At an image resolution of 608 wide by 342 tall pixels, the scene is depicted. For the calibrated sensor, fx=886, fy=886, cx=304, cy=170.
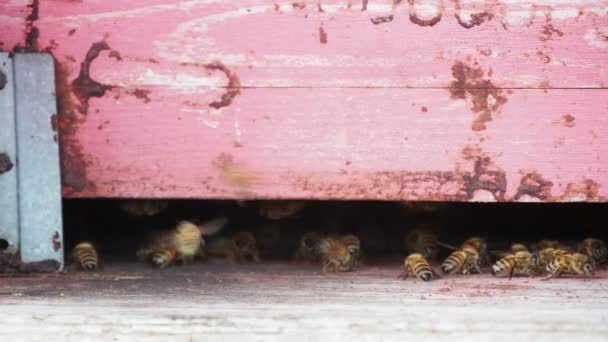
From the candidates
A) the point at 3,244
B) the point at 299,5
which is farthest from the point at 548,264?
the point at 3,244

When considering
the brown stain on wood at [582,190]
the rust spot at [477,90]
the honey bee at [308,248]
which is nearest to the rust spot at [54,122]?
the honey bee at [308,248]

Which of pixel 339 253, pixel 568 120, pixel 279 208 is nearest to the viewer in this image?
pixel 568 120

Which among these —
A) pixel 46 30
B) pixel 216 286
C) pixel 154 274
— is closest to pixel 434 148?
pixel 216 286

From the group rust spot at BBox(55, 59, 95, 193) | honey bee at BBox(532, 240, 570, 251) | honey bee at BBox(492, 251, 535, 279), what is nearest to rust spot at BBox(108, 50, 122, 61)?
rust spot at BBox(55, 59, 95, 193)

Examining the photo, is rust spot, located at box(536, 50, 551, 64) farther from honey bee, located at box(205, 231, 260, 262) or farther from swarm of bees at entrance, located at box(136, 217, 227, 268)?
swarm of bees at entrance, located at box(136, 217, 227, 268)

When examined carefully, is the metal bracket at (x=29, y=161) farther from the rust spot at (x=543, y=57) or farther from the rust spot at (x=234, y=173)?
the rust spot at (x=543, y=57)

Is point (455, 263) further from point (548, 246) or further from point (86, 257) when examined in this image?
point (86, 257)

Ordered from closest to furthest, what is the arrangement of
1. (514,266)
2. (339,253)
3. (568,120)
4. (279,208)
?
1. (568,120)
2. (514,266)
3. (339,253)
4. (279,208)
